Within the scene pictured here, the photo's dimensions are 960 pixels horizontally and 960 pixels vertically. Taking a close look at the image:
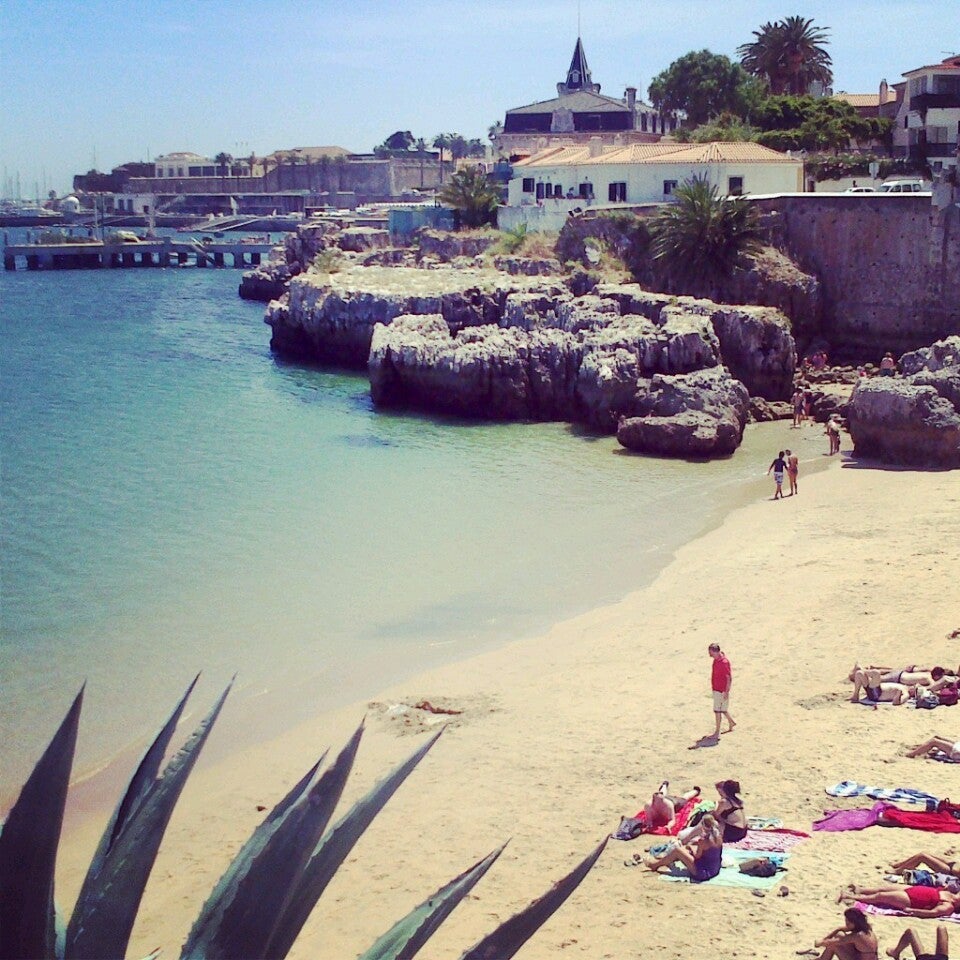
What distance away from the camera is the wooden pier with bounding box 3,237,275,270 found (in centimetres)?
9900

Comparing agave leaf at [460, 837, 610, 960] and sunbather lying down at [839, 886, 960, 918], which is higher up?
agave leaf at [460, 837, 610, 960]

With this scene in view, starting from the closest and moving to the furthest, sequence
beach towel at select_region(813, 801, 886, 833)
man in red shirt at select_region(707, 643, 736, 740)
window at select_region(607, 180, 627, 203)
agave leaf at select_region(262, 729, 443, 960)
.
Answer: agave leaf at select_region(262, 729, 443, 960) < beach towel at select_region(813, 801, 886, 833) < man in red shirt at select_region(707, 643, 736, 740) < window at select_region(607, 180, 627, 203)

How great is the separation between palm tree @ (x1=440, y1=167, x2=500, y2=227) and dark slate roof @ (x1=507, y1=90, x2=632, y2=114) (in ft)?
107

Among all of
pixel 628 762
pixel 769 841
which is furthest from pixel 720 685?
A: pixel 769 841

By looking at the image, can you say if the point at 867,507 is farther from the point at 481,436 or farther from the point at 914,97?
the point at 914,97

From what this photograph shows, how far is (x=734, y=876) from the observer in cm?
930

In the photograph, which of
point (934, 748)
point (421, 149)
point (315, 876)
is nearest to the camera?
point (315, 876)

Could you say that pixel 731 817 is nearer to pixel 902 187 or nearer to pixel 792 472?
pixel 792 472

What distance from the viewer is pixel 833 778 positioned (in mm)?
11008

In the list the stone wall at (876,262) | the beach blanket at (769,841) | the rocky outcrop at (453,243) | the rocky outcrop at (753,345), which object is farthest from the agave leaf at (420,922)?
the rocky outcrop at (453,243)

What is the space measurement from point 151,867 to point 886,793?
801 cm

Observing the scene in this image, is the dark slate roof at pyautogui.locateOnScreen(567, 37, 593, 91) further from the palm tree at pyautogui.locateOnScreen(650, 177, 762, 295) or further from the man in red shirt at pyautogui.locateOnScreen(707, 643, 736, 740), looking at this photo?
the man in red shirt at pyautogui.locateOnScreen(707, 643, 736, 740)

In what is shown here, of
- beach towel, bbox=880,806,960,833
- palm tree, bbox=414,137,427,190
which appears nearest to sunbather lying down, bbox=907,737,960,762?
beach towel, bbox=880,806,960,833

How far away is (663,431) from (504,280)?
14498 mm
